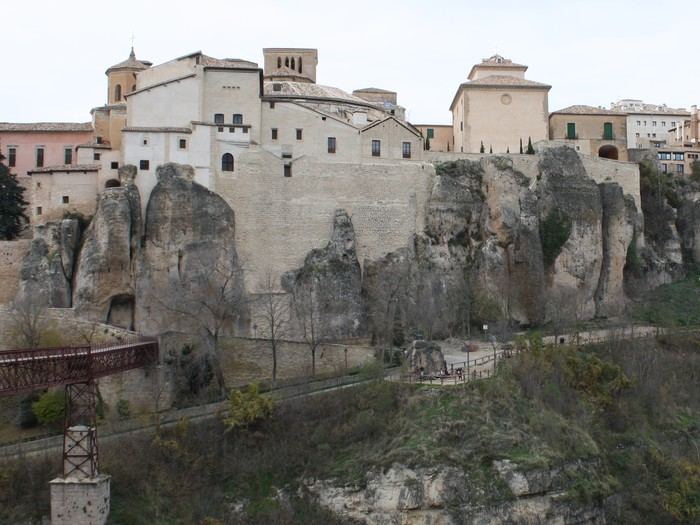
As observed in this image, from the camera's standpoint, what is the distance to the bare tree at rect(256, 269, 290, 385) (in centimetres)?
4988

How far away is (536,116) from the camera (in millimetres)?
64125

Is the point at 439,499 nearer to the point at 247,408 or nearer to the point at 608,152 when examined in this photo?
the point at 247,408

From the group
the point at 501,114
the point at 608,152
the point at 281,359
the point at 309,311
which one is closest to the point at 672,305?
the point at 608,152

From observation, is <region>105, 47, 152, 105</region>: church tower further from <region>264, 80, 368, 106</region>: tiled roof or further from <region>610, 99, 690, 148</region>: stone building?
<region>610, 99, 690, 148</region>: stone building

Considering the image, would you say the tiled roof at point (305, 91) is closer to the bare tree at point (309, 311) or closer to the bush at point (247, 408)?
the bare tree at point (309, 311)

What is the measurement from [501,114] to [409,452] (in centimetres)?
3180

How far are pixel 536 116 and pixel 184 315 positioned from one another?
2846cm

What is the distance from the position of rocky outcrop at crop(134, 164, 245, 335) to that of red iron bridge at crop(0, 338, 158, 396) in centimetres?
716

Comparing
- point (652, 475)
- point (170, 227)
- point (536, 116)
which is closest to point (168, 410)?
point (170, 227)

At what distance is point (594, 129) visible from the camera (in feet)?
224

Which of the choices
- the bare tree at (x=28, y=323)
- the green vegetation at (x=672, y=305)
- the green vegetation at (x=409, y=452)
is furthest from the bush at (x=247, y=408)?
the green vegetation at (x=672, y=305)

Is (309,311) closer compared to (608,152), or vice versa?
(309,311)

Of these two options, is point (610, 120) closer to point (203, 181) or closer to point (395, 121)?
point (395, 121)

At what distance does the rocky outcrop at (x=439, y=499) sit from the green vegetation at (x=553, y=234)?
2134 centimetres
